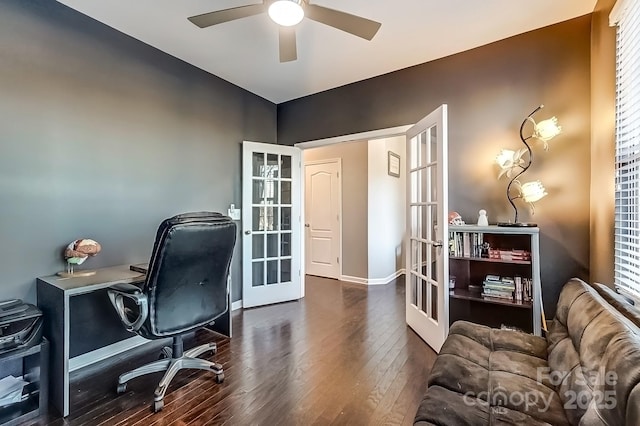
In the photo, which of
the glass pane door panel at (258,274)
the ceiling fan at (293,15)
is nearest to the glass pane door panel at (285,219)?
the glass pane door panel at (258,274)

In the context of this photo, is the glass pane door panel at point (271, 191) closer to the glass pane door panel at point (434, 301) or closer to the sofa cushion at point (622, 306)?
the glass pane door panel at point (434, 301)

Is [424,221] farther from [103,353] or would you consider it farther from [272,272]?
[103,353]

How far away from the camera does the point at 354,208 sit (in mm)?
5301

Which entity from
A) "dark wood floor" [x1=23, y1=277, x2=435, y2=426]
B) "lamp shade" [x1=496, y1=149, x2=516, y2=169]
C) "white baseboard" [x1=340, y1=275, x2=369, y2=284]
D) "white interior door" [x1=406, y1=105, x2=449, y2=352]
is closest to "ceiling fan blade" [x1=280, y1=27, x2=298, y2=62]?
"white interior door" [x1=406, y1=105, x2=449, y2=352]

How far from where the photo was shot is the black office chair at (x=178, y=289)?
1829mm

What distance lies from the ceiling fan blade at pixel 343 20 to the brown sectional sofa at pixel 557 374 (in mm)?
1825

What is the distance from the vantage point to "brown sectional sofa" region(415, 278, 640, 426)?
3.11 ft

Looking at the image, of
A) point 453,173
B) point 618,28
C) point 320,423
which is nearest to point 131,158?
point 320,423

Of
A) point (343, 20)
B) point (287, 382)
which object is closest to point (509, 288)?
point (287, 382)

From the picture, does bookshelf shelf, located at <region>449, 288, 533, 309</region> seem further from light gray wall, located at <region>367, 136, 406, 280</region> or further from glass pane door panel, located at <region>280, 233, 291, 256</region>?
light gray wall, located at <region>367, 136, 406, 280</region>

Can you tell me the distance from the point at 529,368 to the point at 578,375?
34 centimetres

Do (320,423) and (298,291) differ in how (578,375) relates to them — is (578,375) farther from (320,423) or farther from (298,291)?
(298,291)

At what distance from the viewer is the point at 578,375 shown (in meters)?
1.18

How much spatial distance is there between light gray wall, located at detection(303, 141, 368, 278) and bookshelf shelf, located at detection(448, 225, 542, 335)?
2295 mm
